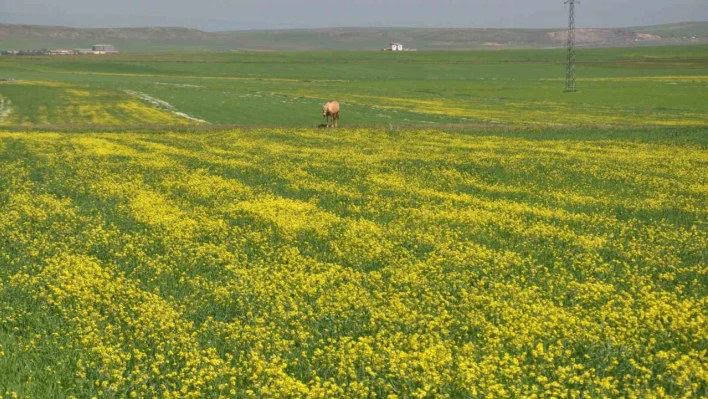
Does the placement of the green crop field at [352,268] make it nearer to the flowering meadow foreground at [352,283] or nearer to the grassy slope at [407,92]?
the flowering meadow foreground at [352,283]

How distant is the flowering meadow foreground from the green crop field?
0.06 metres

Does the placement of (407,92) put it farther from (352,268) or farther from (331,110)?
(352,268)

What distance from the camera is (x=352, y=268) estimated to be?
1728cm

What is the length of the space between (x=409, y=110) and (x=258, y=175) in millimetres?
38937

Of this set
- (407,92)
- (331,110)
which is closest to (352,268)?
(331,110)

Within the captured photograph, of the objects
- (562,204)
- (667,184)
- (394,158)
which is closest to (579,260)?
(562,204)

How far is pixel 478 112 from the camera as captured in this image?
67688 mm

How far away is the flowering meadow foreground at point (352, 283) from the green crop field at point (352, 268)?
0.21 ft

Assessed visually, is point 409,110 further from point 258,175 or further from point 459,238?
point 459,238

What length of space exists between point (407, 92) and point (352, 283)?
78798mm

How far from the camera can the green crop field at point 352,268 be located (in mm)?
11445

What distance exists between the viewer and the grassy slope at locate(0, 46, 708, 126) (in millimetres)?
62188

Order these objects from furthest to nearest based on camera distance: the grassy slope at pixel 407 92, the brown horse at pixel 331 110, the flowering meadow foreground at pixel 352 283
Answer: the grassy slope at pixel 407 92 → the brown horse at pixel 331 110 → the flowering meadow foreground at pixel 352 283

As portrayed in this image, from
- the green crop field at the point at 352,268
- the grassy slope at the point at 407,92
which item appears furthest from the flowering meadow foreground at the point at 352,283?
the grassy slope at the point at 407,92
